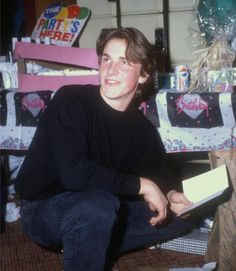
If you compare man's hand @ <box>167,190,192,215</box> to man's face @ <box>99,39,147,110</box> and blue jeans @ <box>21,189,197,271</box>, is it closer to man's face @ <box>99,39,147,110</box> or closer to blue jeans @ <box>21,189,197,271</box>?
blue jeans @ <box>21,189,197,271</box>

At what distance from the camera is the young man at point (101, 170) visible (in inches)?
43.0

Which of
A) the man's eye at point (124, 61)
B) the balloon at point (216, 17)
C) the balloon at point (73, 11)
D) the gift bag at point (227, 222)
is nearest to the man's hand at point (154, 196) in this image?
the gift bag at point (227, 222)

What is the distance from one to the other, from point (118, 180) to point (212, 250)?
0.51m

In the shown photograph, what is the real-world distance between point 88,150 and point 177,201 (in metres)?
0.33

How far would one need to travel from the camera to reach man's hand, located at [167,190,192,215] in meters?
1.24

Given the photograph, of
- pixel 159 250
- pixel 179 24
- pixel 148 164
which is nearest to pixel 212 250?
pixel 159 250

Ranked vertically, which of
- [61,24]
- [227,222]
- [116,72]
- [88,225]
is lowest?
[227,222]

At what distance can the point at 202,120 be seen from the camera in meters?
1.37

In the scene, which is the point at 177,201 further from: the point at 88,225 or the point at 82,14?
the point at 82,14

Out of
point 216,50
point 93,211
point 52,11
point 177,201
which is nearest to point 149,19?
point 52,11

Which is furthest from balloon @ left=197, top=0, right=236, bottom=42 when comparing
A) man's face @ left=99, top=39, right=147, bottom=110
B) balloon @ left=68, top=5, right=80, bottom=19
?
balloon @ left=68, top=5, right=80, bottom=19

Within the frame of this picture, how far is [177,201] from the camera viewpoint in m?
1.28

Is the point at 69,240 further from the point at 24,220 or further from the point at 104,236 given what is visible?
the point at 24,220

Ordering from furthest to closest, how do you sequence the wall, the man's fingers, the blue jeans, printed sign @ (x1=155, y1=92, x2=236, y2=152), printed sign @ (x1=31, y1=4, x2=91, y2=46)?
the wall < printed sign @ (x1=31, y1=4, x2=91, y2=46) < printed sign @ (x1=155, y1=92, x2=236, y2=152) < the man's fingers < the blue jeans
